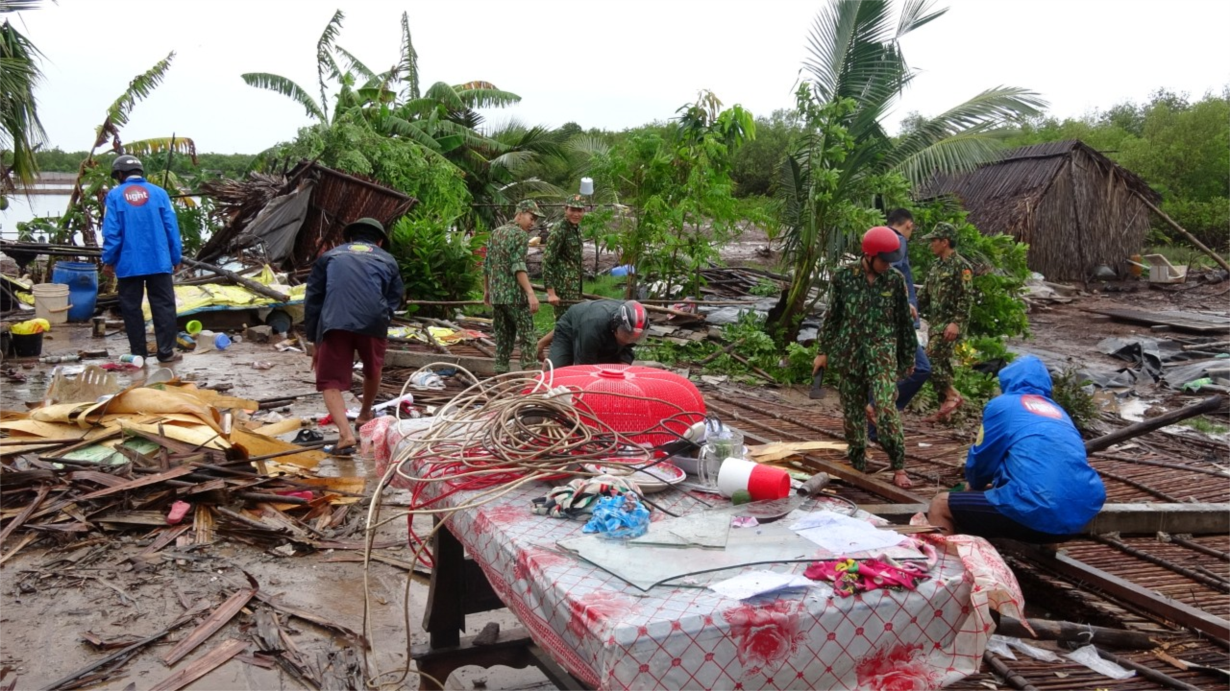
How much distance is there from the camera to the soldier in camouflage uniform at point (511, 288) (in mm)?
8562

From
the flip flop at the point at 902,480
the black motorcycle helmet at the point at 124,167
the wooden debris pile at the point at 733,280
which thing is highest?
the black motorcycle helmet at the point at 124,167

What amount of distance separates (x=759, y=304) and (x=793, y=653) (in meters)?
11.4

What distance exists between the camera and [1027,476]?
418 centimetres

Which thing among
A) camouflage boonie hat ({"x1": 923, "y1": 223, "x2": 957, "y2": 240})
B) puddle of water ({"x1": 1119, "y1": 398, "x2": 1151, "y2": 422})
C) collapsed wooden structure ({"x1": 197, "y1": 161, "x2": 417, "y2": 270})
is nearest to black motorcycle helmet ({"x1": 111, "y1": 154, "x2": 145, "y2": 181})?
collapsed wooden structure ({"x1": 197, "y1": 161, "x2": 417, "y2": 270})

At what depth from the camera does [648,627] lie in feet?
6.56

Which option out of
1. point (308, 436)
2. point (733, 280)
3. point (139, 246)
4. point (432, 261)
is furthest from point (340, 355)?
point (733, 280)

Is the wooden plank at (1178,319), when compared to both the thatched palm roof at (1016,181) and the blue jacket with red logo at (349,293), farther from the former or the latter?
the blue jacket with red logo at (349,293)

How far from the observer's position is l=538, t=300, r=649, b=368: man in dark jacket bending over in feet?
18.4

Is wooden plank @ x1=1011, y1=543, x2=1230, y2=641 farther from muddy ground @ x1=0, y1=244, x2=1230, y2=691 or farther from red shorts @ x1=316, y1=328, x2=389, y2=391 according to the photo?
red shorts @ x1=316, y1=328, x2=389, y2=391

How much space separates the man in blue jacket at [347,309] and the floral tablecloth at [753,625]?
4.13 m

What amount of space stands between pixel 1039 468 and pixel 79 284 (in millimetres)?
11936

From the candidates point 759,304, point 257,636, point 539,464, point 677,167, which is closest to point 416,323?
point 677,167

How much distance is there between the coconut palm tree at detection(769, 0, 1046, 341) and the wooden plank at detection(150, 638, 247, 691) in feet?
28.1

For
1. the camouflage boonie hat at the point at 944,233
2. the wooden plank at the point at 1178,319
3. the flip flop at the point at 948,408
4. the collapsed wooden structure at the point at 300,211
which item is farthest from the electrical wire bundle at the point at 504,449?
the wooden plank at the point at 1178,319
